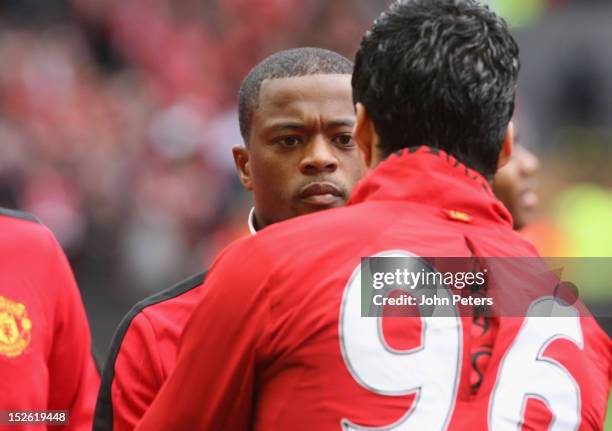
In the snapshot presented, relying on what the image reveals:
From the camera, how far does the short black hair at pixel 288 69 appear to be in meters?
3.68

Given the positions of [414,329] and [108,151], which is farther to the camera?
[108,151]

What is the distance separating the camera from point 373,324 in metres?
2.38

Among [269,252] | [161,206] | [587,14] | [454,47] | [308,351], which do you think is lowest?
[308,351]

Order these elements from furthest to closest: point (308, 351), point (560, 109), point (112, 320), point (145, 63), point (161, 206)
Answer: point (145, 63) < point (161, 206) < point (560, 109) < point (112, 320) < point (308, 351)

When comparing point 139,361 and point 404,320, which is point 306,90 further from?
point 404,320

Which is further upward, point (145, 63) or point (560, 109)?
point (145, 63)

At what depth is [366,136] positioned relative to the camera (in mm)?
2582

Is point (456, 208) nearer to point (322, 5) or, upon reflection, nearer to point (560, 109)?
point (560, 109)

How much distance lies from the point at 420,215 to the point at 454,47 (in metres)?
0.33

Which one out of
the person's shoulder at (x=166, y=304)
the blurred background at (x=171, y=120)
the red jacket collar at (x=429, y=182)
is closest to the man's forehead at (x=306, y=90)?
the person's shoulder at (x=166, y=304)

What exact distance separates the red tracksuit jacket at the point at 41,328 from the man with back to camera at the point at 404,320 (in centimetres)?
95

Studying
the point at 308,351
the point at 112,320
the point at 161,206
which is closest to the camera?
the point at 308,351

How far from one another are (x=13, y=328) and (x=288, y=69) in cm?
104

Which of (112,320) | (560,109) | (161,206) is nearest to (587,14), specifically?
(560,109)
